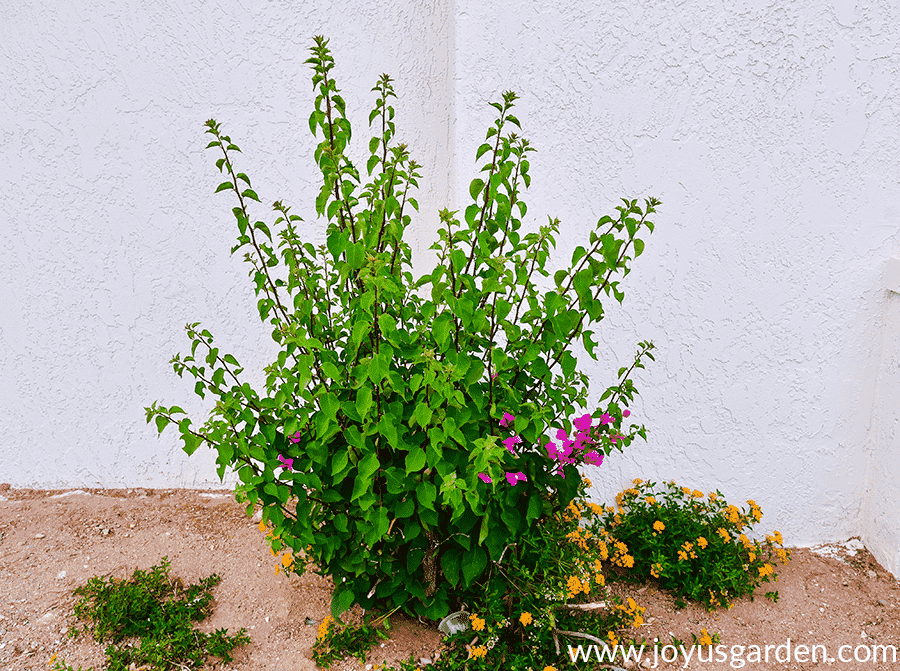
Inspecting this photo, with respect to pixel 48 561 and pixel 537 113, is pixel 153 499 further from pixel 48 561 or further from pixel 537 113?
pixel 537 113

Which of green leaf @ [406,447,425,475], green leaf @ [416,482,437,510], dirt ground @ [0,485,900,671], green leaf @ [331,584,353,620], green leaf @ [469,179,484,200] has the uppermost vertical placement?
green leaf @ [469,179,484,200]

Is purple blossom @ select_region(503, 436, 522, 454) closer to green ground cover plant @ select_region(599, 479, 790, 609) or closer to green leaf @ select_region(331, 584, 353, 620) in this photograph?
green leaf @ select_region(331, 584, 353, 620)

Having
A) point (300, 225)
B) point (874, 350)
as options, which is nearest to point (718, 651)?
point (874, 350)

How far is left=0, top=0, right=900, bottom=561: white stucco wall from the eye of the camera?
8.46ft

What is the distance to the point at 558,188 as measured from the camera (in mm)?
2764

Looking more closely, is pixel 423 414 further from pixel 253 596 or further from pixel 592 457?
pixel 253 596

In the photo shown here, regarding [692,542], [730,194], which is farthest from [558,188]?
[692,542]

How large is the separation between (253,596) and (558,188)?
2.04 m

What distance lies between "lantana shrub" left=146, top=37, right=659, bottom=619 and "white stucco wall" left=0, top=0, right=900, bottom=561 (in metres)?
0.77

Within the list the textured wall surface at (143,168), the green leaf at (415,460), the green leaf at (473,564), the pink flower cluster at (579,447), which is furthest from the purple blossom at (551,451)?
the textured wall surface at (143,168)

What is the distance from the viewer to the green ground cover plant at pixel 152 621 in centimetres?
213

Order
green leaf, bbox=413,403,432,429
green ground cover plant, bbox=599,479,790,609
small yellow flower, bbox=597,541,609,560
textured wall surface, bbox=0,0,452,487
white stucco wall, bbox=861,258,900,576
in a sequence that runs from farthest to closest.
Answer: textured wall surface, bbox=0,0,452,487 < white stucco wall, bbox=861,258,900,576 < green ground cover plant, bbox=599,479,790,609 < small yellow flower, bbox=597,541,609,560 < green leaf, bbox=413,403,432,429

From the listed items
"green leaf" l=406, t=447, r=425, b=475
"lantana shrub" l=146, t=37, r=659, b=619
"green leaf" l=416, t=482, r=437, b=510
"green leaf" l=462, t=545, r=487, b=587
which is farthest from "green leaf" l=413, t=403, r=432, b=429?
"green leaf" l=462, t=545, r=487, b=587

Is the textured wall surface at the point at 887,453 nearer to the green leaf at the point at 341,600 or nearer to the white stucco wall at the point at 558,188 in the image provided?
the white stucco wall at the point at 558,188
